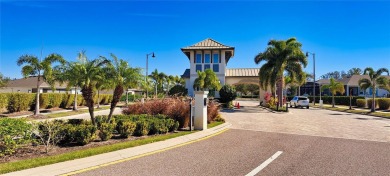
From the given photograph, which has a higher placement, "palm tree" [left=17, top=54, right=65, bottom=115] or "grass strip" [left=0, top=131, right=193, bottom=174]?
"palm tree" [left=17, top=54, right=65, bottom=115]

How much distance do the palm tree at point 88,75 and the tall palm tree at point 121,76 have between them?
17.2 inches

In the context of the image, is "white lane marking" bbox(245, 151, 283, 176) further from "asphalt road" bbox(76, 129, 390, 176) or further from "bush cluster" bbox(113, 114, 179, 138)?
"bush cluster" bbox(113, 114, 179, 138)

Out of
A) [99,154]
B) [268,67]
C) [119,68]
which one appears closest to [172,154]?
[99,154]

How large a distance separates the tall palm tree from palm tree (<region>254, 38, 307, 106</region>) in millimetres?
22729

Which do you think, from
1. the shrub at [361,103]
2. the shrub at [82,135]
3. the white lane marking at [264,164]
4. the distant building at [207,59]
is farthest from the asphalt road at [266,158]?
the distant building at [207,59]

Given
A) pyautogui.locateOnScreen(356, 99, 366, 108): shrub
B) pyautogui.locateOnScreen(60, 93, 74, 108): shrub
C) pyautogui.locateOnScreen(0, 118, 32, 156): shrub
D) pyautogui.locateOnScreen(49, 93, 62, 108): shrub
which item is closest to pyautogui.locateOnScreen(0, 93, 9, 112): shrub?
pyautogui.locateOnScreen(49, 93, 62, 108): shrub

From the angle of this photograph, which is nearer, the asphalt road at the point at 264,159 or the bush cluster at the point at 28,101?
the asphalt road at the point at 264,159

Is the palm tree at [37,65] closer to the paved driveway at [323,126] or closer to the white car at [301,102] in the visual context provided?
the paved driveway at [323,126]

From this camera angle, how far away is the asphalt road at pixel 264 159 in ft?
21.9

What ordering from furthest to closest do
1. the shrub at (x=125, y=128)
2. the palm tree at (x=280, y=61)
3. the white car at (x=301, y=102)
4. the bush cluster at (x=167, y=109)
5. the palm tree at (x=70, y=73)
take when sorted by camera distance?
the white car at (x=301, y=102)
the palm tree at (x=280, y=61)
the bush cluster at (x=167, y=109)
the palm tree at (x=70, y=73)
the shrub at (x=125, y=128)

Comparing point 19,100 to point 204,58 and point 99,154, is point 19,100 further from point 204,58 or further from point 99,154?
point 204,58

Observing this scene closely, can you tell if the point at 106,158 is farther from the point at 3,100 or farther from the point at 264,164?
the point at 3,100

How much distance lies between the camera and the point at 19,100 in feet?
82.2

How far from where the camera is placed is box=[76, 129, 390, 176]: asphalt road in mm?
6688
